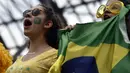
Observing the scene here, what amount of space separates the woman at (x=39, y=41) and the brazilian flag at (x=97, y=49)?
0.16m

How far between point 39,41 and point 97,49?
517mm

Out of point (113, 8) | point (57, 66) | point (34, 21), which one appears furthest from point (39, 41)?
point (113, 8)

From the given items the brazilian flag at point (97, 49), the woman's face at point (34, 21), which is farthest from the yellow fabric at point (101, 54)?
the woman's face at point (34, 21)

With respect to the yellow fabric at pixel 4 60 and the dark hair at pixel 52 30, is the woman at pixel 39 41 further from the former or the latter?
the yellow fabric at pixel 4 60

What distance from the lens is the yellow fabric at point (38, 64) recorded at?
2389 millimetres

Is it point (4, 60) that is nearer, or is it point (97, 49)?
point (97, 49)

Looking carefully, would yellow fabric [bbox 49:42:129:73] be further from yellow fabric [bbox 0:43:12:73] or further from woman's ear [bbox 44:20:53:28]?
yellow fabric [bbox 0:43:12:73]

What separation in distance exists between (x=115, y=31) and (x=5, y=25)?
16.9 ft

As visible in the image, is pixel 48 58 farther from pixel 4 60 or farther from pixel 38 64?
pixel 4 60

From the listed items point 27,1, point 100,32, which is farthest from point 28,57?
point 27,1

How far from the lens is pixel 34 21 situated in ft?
8.64

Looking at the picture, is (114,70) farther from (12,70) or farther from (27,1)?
(27,1)

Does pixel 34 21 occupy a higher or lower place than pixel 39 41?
higher

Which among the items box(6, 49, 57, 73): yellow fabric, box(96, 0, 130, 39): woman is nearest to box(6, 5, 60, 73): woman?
box(6, 49, 57, 73): yellow fabric
